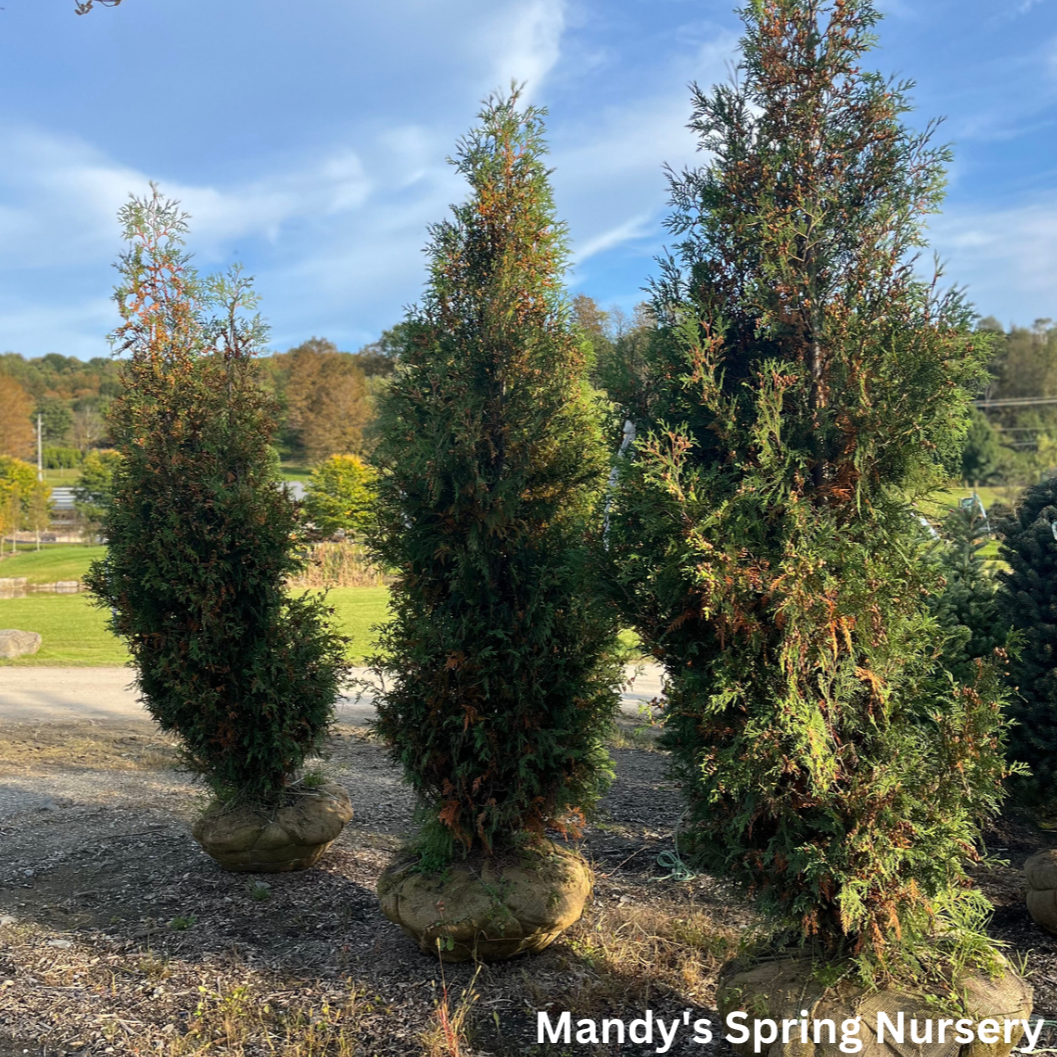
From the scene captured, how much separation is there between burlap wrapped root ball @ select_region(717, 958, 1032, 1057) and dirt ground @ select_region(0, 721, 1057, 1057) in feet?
1.47

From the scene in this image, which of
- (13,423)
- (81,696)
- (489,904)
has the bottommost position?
(81,696)

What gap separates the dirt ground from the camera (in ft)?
10.9

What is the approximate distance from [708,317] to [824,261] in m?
0.48

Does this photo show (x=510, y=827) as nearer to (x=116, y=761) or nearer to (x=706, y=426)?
(x=706, y=426)

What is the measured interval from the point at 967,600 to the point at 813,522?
9.58 feet

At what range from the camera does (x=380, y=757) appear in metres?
8.24

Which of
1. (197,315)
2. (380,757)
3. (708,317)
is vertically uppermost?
(197,315)

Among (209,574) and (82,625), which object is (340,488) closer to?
(82,625)

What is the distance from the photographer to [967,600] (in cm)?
520

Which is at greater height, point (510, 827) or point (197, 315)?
point (197, 315)

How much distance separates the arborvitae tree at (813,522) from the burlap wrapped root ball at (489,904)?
998 millimetres

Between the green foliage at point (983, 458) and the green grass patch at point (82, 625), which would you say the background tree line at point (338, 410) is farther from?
the green grass patch at point (82, 625)

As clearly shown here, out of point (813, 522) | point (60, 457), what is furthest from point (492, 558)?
point (60, 457)

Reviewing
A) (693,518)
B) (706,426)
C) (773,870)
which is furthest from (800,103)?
(773,870)
